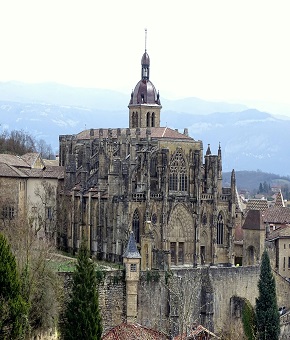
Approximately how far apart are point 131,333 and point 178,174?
3356 centimetres

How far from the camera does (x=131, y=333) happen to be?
55.3 metres

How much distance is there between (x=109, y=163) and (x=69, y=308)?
3376 cm

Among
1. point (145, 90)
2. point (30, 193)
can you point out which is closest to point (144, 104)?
point (145, 90)

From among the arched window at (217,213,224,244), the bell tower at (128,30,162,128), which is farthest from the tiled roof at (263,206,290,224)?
the bell tower at (128,30,162,128)

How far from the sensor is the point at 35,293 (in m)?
51.0

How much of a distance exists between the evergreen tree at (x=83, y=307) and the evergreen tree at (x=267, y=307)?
1734cm

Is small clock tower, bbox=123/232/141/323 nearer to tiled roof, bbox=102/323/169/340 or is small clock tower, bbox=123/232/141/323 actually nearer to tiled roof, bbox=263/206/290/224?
tiled roof, bbox=102/323/169/340

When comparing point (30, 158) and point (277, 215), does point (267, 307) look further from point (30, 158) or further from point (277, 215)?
point (30, 158)

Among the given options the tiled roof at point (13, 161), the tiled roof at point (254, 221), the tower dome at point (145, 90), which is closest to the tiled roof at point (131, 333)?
the tiled roof at point (254, 221)

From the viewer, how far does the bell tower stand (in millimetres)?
113062

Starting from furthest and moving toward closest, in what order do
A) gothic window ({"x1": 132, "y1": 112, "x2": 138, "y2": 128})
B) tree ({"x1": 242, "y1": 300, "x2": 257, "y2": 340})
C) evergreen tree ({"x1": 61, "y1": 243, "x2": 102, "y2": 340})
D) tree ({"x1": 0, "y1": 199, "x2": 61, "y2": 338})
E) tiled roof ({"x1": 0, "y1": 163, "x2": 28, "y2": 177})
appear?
gothic window ({"x1": 132, "y1": 112, "x2": 138, "y2": 128}), tiled roof ({"x1": 0, "y1": 163, "x2": 28, "y2": 177}), tree ({"x1": 242, "y1": 300, "x2": 257, "y2": 340}), evergreen tree ({"x1": 61, "y1": 243, "x2": 102, "y2": 340}), tree ({"x1": 0, "y1": 199, "x2": 61, "y2": 338})

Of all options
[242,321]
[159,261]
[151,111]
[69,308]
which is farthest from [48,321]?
[151,111]

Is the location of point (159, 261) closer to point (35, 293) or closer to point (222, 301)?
point (222, 301)

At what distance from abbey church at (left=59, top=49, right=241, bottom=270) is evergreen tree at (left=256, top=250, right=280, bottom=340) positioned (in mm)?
15494
